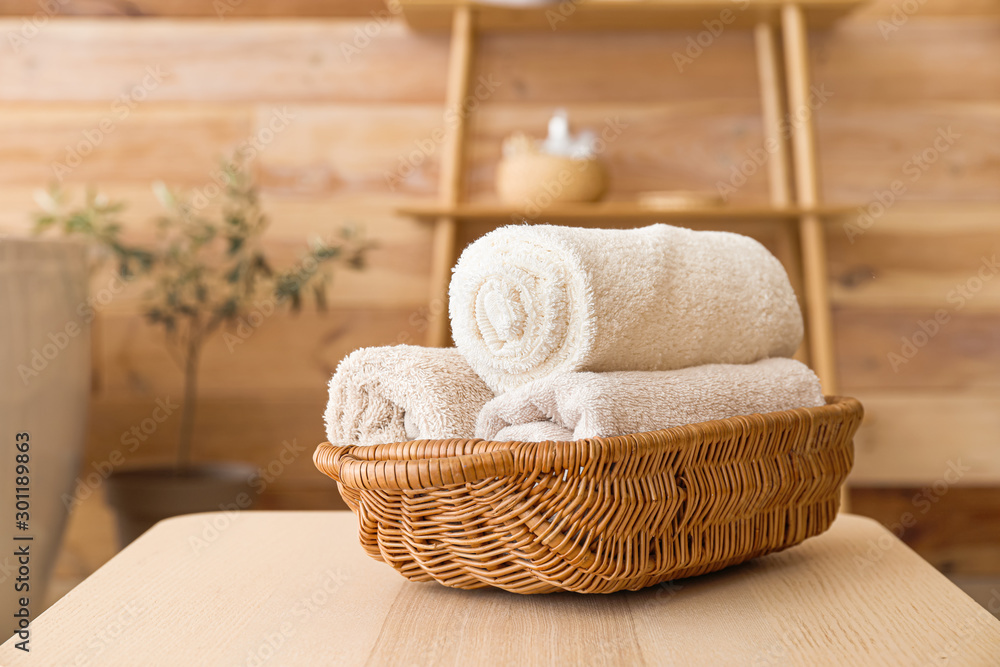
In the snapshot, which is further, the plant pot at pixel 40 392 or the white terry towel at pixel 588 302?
the plant pot at pixel 40 392

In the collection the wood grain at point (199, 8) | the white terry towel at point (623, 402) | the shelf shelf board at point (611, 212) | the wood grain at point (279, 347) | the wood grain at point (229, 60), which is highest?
the wood grain at point (199, 8)

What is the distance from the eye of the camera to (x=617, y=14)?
1.37 m

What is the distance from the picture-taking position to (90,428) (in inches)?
58.8

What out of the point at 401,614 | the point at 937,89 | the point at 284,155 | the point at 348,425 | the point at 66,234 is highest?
the point at 937,89

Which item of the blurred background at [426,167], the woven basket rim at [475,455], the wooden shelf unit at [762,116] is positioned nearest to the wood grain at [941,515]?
the blurred background at [426,167]

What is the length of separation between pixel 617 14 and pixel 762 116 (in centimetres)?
30

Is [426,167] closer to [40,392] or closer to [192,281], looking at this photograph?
[192,281]

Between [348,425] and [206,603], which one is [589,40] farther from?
[206,603]

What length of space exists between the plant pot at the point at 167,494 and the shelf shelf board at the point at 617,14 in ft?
2.54

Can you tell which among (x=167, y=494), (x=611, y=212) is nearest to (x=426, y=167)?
(x=611, y=212)

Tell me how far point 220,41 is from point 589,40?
627 mm

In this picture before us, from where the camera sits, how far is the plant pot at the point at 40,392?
1.07 meters

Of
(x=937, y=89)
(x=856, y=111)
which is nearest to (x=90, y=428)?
(x=856, y=111)

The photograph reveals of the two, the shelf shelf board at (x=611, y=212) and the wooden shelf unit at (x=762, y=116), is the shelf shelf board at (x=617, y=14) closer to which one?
the wooden shelf unit at (x=762, y=116)
